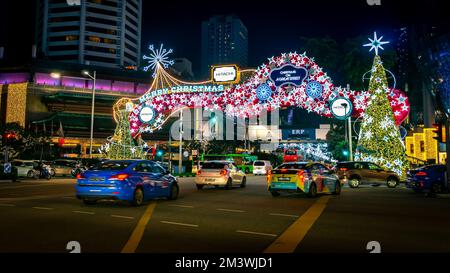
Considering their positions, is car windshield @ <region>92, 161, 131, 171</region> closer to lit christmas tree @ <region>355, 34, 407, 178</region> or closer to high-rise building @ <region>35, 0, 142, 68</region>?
lit christmas tree @ <region>355, 34, 407, 178</region>

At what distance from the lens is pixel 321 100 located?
30484mm

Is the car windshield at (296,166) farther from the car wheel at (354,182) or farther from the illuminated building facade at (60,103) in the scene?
the illuminated building facade at (60,103)

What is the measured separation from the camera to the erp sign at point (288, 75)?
30898 mm

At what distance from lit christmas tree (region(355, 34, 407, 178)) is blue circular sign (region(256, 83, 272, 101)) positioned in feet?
23.3

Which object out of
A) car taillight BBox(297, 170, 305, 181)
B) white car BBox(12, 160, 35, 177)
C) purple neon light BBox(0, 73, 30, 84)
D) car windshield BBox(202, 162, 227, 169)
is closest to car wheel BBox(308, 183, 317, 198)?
car taillight BBox(297, 170, 305, 181)

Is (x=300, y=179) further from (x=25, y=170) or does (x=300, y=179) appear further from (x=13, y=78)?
(x=13, y=78)

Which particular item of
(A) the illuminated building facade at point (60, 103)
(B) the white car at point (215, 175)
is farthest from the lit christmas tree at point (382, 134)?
(A) the illuminated building facade at point (60, 103)

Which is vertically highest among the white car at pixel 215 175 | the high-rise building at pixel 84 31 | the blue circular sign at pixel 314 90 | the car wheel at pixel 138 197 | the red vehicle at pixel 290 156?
the high-rise building at pixel 84 31

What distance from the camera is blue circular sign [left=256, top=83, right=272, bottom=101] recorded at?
31781 mm

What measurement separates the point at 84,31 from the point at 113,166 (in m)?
103

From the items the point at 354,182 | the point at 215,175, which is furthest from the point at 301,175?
the point at 354,182

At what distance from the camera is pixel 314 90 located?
3016cm

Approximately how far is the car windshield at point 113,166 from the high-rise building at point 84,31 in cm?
9933
